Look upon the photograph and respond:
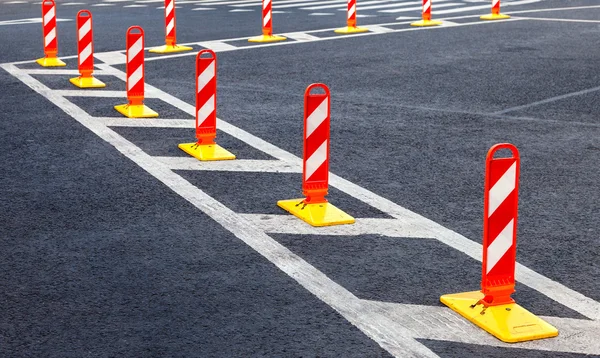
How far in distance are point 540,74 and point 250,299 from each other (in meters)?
10.2

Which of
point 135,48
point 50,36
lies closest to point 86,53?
point 50,36

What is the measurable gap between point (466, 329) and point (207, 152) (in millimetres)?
4975

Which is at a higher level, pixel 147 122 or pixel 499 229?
pixel 499 229

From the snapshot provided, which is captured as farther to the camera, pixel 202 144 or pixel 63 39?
pixel 63 39

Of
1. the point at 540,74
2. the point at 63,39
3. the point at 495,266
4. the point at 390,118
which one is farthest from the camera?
the point at 63,39

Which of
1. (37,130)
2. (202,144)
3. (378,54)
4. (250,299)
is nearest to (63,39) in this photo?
(378,54)

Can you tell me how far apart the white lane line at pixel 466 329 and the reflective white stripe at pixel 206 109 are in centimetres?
447

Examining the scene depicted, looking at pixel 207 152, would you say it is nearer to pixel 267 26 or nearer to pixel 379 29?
pixel 267 26

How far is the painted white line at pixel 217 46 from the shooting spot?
18453 millimetres

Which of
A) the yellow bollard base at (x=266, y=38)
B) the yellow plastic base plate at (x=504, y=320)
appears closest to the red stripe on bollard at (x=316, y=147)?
the yellow plastic base plate at (x=504, y=320)

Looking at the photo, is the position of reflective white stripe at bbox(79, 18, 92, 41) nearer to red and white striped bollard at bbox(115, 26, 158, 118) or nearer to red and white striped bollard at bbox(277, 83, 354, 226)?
red and white striped bollard at bbox(115, 26, 158, 118)

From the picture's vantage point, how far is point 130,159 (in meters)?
10.1

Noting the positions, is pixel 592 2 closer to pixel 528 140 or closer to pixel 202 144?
pixel 528 140

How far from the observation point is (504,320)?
19.3ft
